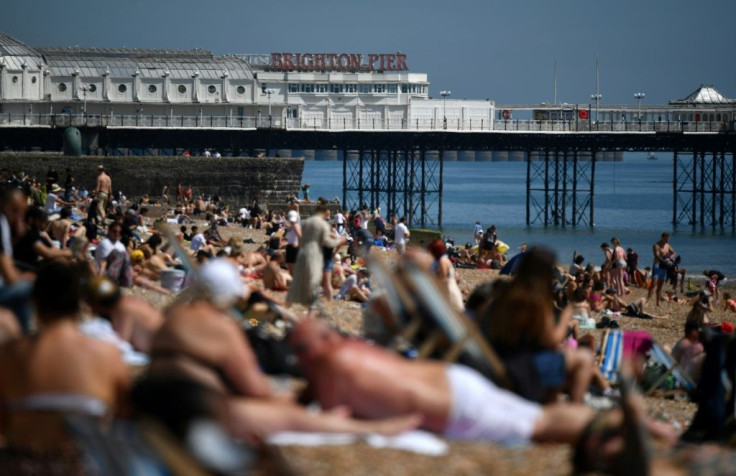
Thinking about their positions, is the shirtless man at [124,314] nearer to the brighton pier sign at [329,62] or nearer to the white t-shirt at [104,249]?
the white t-shirt at [104,249]

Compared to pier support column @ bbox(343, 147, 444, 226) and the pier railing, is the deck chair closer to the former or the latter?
the pier railing

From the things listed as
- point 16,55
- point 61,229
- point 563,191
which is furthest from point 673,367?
point 16,55

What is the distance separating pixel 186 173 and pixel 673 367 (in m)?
34.9

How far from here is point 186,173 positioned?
4422cm

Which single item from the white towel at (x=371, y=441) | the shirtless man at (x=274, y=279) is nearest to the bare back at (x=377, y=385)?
the white towel at (x=371, y=441)

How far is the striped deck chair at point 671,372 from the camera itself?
410 inches

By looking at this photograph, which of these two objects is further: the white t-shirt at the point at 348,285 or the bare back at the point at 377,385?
the white t-shirt at the point at 348,285

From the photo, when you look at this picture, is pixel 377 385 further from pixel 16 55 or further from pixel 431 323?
→ pixel 16 55

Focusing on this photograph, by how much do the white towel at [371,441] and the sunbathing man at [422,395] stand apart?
0.16m

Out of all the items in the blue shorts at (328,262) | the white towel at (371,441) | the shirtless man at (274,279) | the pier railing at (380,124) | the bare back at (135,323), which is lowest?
the shirtless man at (274,279)

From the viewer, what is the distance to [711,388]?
807 cm

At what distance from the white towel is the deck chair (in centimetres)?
78

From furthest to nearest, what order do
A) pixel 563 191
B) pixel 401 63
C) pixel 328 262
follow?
pixel 401 63
pixel 563 191
pixel 328 262

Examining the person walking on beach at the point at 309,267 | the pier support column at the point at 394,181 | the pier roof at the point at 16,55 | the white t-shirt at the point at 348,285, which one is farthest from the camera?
the pier roof at the point at 16,55
